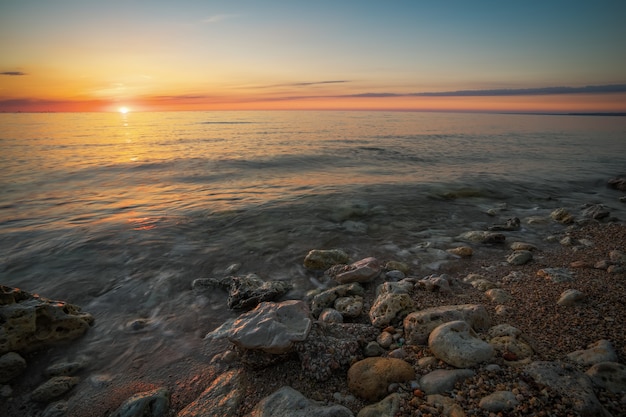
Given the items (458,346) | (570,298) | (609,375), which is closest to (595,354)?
(609,375)

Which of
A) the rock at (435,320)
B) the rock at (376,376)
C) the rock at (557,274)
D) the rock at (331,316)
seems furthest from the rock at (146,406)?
the rock at (557,274)

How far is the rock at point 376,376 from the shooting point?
10.9 ft

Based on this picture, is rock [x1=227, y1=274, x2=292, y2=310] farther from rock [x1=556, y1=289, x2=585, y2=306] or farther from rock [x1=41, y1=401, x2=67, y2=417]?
rock [x1=556, y1=289, x2=585, y2=306]

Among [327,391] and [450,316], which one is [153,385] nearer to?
[327,391]

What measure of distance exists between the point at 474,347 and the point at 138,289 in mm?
6275

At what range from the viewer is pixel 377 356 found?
3990 millimetres

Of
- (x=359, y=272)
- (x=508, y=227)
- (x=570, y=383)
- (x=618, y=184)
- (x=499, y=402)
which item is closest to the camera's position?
(x=499, y=402)

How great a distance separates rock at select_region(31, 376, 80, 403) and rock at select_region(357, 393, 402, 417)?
373 centimetres

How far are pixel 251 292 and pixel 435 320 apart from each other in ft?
10.8

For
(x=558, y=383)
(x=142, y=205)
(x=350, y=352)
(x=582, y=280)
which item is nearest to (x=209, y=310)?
(x=350, y=352)

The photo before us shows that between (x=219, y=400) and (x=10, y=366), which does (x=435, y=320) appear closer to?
(x=219, y=400)

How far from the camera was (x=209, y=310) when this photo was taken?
18.6 ft

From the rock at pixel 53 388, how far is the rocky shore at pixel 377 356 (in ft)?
A: 0.05

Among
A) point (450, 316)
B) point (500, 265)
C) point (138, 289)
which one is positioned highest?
point (450, 316)
